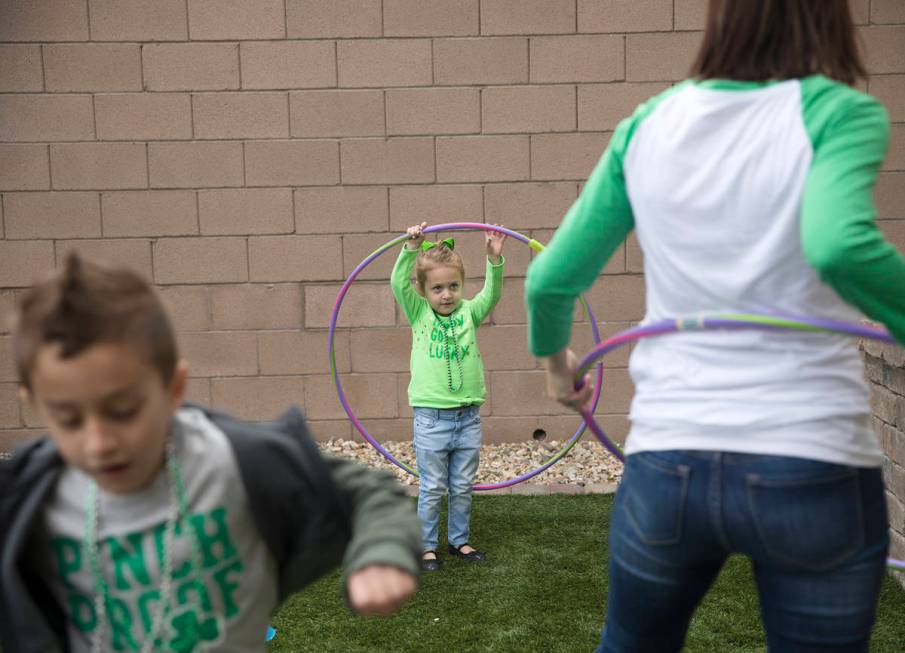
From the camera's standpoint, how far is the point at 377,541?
1320mm

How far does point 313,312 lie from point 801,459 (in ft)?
15.8

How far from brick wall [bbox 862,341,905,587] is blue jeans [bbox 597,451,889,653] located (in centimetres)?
223

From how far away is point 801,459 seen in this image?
1460mm

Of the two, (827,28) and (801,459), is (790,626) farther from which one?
(827,28)

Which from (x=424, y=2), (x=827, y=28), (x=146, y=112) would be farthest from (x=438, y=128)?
(x=827, y=28)

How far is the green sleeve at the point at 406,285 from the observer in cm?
438

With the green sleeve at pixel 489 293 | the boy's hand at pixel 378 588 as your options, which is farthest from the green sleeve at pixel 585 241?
the green sleeve at pixel 489 293

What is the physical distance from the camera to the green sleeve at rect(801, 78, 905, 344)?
53.6 inches

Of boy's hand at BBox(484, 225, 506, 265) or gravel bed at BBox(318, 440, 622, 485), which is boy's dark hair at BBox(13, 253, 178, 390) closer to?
boy's hand at BBox(484, 225, 506, 265)

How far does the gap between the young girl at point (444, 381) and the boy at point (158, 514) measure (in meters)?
2.76

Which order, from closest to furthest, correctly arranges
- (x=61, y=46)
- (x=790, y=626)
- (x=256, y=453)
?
(x=256, y=453), (x=790, y=626), (x=61, y=46)

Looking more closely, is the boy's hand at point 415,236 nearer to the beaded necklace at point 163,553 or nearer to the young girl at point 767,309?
the young girl at point 767,309

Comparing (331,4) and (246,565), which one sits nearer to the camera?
(246,565)

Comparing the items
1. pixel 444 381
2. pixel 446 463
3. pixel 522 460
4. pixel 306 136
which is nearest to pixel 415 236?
pixel 444 381
